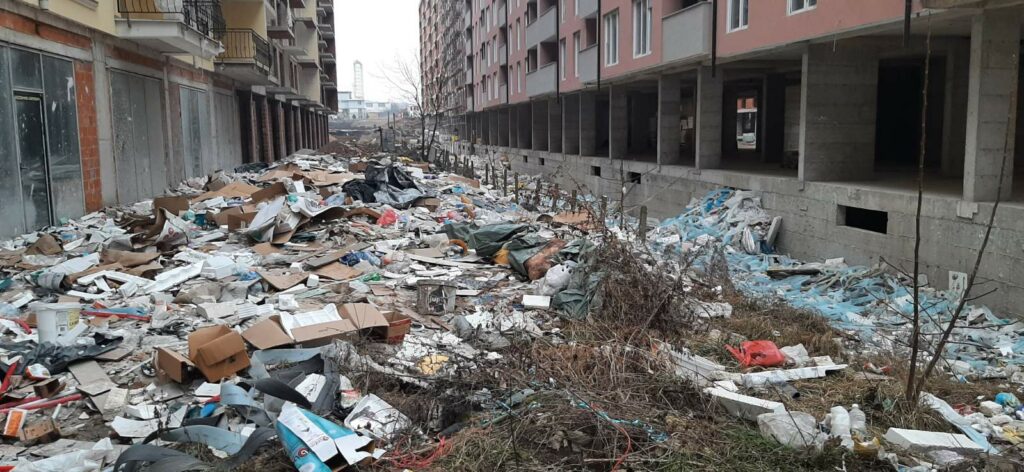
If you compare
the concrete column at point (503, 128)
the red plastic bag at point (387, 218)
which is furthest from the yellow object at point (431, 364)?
the concrete column at point (503, 128)

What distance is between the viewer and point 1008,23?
9.05 metres

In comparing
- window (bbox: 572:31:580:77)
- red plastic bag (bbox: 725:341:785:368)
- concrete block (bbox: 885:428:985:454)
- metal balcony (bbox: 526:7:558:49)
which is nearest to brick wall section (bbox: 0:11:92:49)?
red plastic bag (bbox: 725:341:785:368)

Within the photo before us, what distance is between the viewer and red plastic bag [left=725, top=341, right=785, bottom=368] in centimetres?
626

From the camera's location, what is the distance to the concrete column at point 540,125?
38000mm

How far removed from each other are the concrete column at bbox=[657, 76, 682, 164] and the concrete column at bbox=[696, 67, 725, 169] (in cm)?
237

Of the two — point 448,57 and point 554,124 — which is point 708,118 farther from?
point 448,57

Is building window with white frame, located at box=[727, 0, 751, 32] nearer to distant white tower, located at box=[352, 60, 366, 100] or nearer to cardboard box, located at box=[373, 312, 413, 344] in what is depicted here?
cardboard box, located at box=[373, 312, 413, 344]

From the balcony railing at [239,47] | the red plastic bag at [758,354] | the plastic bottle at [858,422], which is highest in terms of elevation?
the balcony railing at [239,47]

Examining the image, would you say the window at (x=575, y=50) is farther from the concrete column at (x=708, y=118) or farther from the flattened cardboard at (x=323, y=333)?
the flattened cardboard at (x=323, y=333)

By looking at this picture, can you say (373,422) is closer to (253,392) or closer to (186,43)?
(253,392)

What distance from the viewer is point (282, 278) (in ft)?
29.3

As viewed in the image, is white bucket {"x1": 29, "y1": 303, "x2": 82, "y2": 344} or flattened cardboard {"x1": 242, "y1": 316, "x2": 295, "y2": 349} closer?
flattened cardboard {"x1": 242, "y1": 316, "x2": 295, "y2": 349}

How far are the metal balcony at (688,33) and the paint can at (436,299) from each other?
10.8 meters

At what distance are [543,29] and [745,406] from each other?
29.2m
